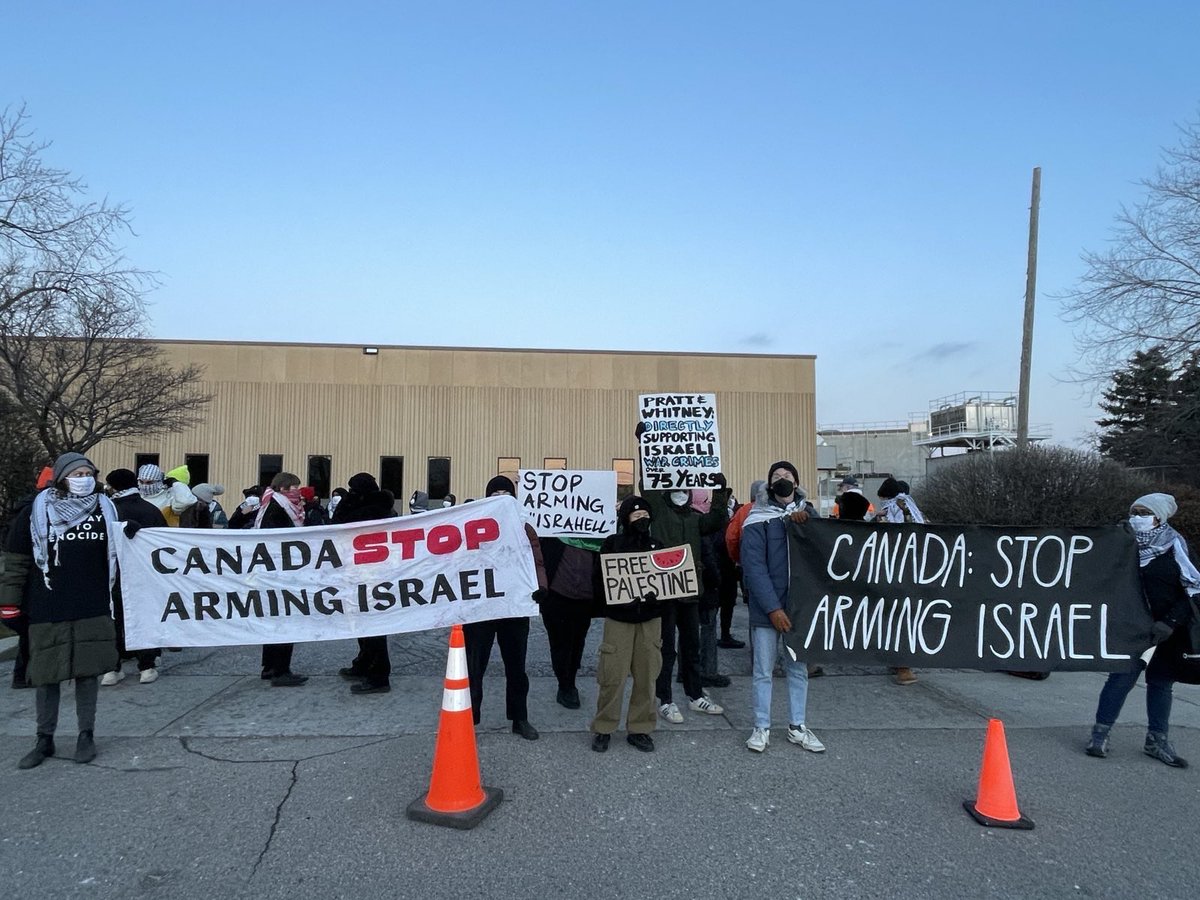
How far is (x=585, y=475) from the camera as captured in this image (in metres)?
8.22

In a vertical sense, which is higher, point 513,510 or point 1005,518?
point 513,510

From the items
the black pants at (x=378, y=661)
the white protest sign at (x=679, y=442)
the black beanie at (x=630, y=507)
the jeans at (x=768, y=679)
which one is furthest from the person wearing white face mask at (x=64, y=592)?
the white protest sign at (x=679, y=442)

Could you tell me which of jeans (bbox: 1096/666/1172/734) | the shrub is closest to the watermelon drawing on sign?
jeans (bbox: 1096/666/1172/734)

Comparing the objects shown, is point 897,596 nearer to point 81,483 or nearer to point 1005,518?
point 81,483

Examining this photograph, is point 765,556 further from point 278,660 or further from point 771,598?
point 278,660

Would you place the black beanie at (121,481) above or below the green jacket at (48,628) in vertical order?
above

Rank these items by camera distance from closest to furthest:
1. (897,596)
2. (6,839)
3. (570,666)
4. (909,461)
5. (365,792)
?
1. (6,839)
2. (365,792)
3. (897,596)
4. (570,666)
5. (909,461)

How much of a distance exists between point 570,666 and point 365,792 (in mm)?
2319

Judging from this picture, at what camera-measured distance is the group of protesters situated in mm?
4945

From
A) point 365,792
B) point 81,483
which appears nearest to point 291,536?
point 81,483

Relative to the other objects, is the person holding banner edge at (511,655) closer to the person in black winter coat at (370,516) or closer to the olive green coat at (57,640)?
the person in black winter coat at (370,516)

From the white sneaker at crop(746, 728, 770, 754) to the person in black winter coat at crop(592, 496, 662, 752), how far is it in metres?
0.67

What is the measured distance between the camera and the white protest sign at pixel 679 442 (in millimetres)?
7500

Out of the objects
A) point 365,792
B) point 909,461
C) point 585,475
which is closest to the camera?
point 365,792
